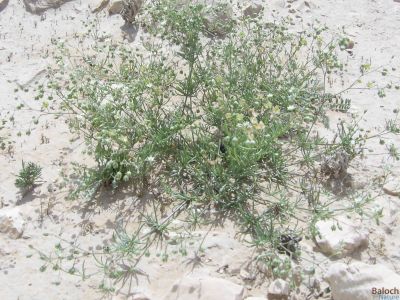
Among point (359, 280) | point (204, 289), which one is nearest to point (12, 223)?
point (204, 289)

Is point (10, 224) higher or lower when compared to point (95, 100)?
lower

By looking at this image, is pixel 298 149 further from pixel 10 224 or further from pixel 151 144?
pixel 10 224

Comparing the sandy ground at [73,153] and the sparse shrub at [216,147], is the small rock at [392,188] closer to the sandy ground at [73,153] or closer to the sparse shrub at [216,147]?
the sandy ground at [73,153]

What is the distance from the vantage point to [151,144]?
4.31 metres

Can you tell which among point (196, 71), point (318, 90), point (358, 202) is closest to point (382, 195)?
point (358, 202)

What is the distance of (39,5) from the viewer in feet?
22.4

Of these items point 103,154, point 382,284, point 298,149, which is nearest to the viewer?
point 382,284

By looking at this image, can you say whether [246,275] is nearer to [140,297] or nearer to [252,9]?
[140,297]

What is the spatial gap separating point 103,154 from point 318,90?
7.86ft

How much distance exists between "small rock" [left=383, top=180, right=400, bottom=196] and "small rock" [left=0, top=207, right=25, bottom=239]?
2.83 metres

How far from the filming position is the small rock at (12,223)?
3945mm

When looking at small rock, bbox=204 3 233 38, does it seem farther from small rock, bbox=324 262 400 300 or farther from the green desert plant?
small rock, bbox=324 262 400 300

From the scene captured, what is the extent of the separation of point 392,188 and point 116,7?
4088 mm

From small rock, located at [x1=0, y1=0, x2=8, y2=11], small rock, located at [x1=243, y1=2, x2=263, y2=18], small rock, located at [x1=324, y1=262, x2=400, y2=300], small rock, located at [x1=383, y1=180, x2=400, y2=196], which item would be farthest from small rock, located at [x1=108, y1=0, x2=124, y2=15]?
small rock, located at [x1=324, y1=262, x2=400, y2=300]
